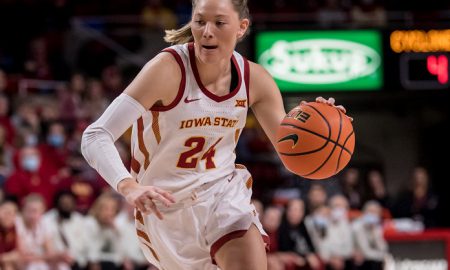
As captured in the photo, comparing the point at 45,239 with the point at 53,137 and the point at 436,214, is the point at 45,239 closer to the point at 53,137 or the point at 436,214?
the point at 53,137

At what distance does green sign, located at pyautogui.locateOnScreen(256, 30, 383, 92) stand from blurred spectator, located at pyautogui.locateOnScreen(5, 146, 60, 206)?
290cm

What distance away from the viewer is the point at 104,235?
9086 mm

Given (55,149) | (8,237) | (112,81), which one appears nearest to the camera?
(8,237)

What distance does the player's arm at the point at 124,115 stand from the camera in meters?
3.71

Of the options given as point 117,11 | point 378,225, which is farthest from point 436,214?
point 117,11

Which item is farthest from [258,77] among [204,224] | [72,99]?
[72,99]

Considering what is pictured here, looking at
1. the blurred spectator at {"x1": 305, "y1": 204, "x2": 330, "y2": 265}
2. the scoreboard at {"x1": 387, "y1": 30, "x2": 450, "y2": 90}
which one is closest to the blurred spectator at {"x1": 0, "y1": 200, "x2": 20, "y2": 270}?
the blurred spectator at {"x1": 305, "y1": 204, "x2": 330, "y2": 265}

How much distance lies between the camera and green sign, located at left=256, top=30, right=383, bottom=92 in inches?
438

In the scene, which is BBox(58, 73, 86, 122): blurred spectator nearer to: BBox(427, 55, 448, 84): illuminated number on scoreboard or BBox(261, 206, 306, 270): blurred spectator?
BBox(261, 206, 306, 270): blurred spectator

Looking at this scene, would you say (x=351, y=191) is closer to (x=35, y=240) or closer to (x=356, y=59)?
(x=356, y=59)

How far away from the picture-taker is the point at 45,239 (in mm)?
8703

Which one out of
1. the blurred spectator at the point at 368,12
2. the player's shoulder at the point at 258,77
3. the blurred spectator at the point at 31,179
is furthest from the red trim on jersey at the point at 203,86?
the blurred spectator at the point at 368,12

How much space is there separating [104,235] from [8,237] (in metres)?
0.99

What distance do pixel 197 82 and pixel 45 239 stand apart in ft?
16.5
